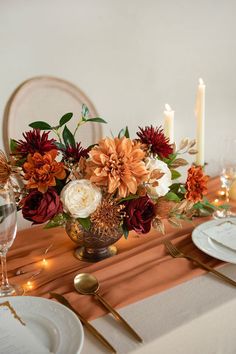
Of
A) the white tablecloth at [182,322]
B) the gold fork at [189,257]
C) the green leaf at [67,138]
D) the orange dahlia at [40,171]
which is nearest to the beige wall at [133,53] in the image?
the green leaf at [67,138]

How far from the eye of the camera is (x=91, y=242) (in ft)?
3.40

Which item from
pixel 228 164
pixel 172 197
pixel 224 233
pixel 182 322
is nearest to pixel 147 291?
pixel 182 322

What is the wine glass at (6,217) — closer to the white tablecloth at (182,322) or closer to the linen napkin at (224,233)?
the white tablecloth at (182,322)

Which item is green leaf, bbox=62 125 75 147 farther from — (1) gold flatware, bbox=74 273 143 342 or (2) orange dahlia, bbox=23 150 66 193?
(1) gold flatware, bbox=74 273 143 342

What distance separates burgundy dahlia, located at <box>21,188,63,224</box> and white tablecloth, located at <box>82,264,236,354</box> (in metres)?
0.23

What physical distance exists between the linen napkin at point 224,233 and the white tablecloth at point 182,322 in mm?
144

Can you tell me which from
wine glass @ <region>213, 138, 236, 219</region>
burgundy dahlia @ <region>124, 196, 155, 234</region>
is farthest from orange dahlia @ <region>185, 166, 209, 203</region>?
wine glass @ <region>213, 138, 236, 219</region>

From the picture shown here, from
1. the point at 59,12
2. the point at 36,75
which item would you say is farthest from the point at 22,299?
the point at 59,12

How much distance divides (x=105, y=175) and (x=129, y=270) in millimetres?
257

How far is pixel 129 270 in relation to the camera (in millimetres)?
1008

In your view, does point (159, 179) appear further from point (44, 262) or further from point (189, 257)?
point (44, 262)

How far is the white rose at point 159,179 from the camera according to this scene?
3.17 ft

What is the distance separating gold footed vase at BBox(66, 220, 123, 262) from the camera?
1017 millimetres

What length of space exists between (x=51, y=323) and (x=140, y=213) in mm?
308
